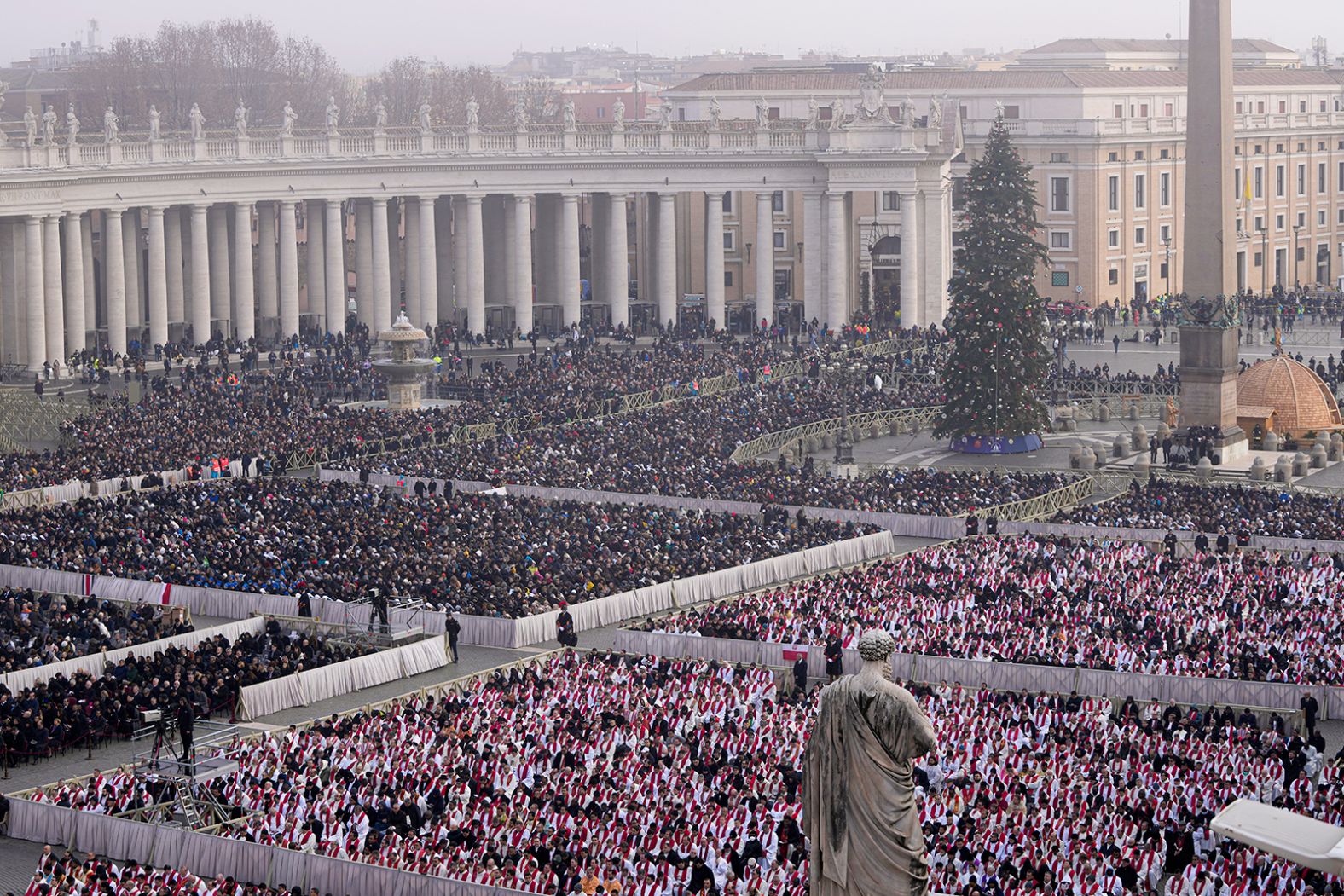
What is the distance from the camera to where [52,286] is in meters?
75.4


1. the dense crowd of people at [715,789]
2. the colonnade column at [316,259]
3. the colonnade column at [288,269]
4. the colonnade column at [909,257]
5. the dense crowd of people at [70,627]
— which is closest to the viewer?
the dense crowd of people at [715,789]

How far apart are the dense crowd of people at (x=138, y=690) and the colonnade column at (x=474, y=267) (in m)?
47.7

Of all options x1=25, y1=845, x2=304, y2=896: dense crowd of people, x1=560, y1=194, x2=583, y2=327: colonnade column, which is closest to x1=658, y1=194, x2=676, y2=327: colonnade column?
x1=560, y1=194, x2=583, y2=327: colonnade column

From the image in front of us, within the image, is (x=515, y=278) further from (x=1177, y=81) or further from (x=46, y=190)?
(x=1177, y=81)

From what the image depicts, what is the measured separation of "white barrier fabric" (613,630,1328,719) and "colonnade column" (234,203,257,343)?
47426 mm

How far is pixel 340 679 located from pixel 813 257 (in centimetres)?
5144

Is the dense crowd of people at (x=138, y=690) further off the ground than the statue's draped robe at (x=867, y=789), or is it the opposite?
the statue's draped robe at (x=867, y=789)

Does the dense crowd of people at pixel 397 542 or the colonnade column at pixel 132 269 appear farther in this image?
the colonnade column at pixel 132 269

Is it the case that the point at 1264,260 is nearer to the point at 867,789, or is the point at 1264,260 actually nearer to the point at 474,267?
the point at 474,267

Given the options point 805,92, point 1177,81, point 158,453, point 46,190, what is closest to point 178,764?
point 158,453

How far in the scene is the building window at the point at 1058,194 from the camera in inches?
3944

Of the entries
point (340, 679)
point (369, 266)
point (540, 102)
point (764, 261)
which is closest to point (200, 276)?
point (369, 266)

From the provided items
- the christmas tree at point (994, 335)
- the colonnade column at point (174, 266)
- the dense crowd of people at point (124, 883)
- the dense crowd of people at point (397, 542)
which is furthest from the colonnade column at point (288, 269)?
the dense crowd of people at point (124, 883)

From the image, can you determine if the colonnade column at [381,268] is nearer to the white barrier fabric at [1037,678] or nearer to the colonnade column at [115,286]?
the colonnade column at [115,286]
